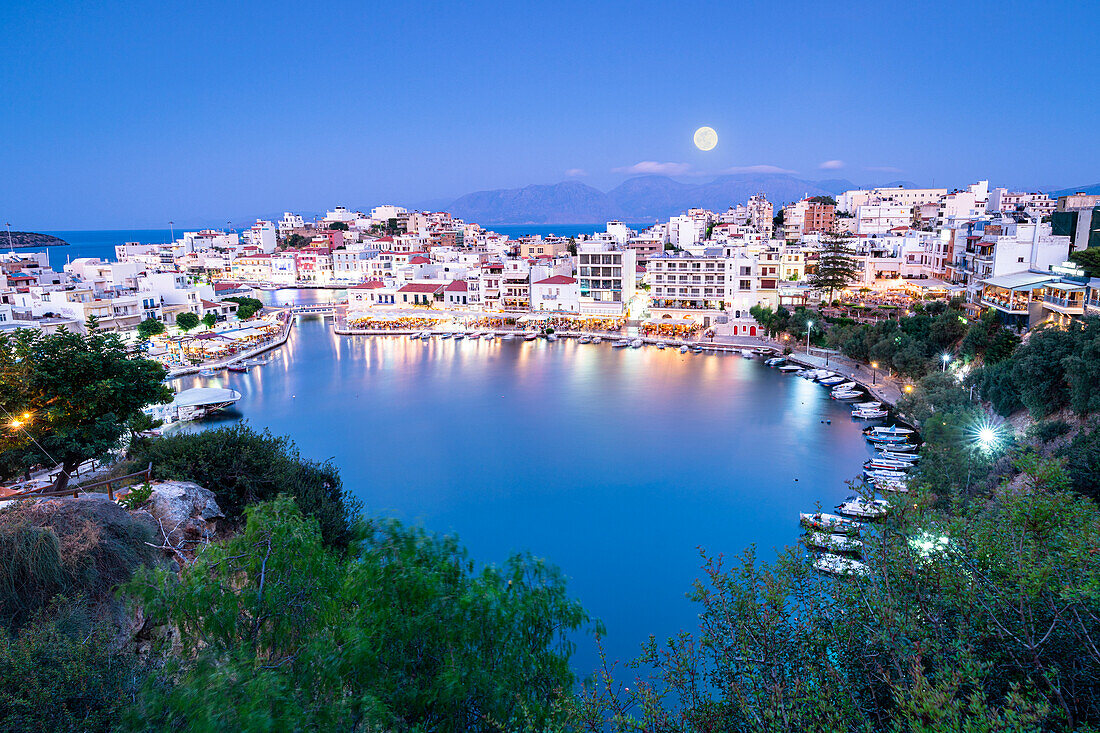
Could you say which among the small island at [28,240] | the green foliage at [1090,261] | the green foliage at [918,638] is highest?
the small island at [28,240]

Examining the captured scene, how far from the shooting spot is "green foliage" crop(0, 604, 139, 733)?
256 centimetres

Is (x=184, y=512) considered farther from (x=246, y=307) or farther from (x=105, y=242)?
(x=105, y=242)

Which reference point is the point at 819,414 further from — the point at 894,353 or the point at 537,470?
the point at 537,470

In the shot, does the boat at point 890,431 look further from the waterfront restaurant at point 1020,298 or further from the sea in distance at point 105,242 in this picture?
the sea in distance at point 105,242

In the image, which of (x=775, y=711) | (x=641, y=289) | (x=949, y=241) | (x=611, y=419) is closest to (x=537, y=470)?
(x=611, y=419)

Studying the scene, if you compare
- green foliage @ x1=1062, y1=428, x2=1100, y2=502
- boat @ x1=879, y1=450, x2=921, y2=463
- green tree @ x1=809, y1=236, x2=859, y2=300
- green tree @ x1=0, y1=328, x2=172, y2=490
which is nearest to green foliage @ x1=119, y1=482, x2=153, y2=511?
green tree @ x1=0, y1=328, x2=172, y2=490

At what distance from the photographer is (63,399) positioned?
7.52 m

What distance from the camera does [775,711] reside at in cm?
267

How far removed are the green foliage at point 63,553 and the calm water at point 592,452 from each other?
197 inches

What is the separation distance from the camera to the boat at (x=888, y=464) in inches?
452

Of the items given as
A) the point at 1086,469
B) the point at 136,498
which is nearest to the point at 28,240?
the point at 136,498

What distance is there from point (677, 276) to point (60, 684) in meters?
26.0

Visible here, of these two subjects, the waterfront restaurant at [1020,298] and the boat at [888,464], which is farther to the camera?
the waterfront restaurant at [1020,298]

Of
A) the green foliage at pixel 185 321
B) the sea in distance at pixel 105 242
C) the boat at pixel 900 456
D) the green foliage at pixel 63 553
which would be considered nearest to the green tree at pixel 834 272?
the boat at pixel 900 456
